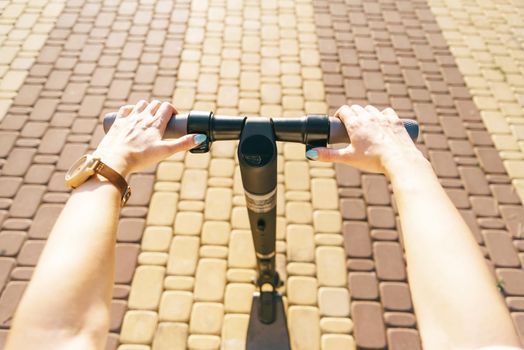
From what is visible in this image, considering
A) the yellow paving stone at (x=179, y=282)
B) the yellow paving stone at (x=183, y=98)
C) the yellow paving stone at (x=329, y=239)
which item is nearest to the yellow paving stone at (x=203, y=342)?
the yellow paving stone at (x=179, y=282)

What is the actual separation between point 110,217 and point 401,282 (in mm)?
2734

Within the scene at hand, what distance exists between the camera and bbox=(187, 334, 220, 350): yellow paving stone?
10.6 ft

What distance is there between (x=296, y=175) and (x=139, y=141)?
8.57 feet

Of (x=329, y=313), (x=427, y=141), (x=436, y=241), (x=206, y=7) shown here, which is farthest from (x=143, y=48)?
(x=436, y=241)

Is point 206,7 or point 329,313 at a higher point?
point 206,7

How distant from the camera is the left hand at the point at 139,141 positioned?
1.86 meters

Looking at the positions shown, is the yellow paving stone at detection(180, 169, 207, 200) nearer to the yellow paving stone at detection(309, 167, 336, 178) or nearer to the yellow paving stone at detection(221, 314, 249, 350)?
the yellow paving stone at detection(309, 167, 336, 178)

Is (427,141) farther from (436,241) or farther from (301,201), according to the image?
(436,241)

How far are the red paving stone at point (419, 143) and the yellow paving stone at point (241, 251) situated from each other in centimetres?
86

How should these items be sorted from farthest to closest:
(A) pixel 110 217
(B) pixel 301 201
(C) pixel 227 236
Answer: (B) pixel 301 201 → (C) pixel 227 236 → (A) pixel 110 217

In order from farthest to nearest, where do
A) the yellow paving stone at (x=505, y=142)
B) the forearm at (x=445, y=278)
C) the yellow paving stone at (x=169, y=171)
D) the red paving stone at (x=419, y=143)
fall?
the yellow paving stone at (x=505, y=142), the yellow paving stone at (x=169, y=171), the red paving stone at (x=419, y=143), the forearm at (x=445, y=278)

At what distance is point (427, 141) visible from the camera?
15.4 ft

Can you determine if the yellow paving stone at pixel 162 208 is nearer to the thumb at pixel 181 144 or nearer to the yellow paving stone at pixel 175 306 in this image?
the yellow paving stone at pixel 175 306

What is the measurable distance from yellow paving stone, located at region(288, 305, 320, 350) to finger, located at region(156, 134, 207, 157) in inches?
76.9
